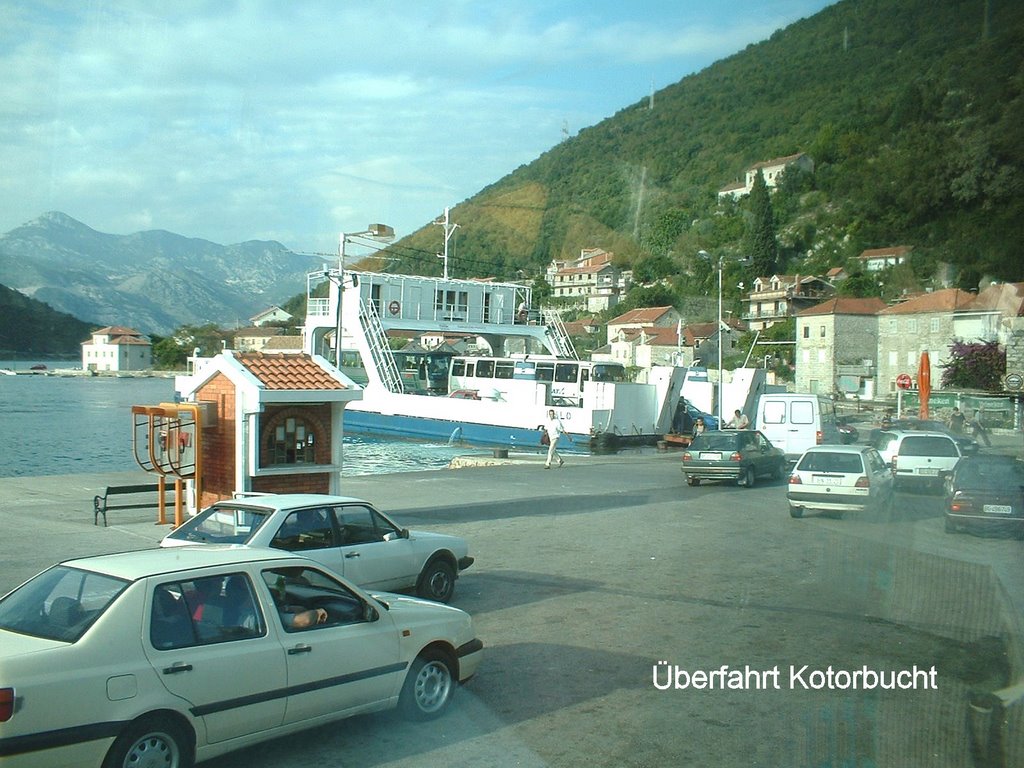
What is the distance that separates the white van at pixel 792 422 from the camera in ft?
86.0

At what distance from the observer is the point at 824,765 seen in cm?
512

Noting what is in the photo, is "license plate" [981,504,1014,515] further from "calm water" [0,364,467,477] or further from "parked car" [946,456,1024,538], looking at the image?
"calm water" [0,364,467,477]

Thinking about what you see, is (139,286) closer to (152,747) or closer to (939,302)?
(939,302)

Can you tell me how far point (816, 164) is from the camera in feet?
285

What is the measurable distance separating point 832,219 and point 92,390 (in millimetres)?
81024

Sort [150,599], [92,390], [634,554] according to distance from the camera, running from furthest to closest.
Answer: [92,390], [634,554], [150,599]

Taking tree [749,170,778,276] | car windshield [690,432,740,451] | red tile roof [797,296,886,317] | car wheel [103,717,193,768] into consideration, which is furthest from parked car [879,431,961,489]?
tree [749,170,778,276]

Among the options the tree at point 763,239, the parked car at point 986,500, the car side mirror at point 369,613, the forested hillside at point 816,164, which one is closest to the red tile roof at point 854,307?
the forested hillside at point 816,164

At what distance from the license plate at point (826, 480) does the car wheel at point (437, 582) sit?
884cm

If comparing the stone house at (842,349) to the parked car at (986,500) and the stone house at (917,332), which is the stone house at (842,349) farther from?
the parked car at (986,500)

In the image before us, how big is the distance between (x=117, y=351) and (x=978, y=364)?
13159cm

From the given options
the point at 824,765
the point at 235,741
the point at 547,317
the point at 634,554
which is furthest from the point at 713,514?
the point at 547,317

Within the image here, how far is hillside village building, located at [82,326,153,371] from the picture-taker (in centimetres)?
13200

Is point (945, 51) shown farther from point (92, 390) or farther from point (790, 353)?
point (92, 390)
